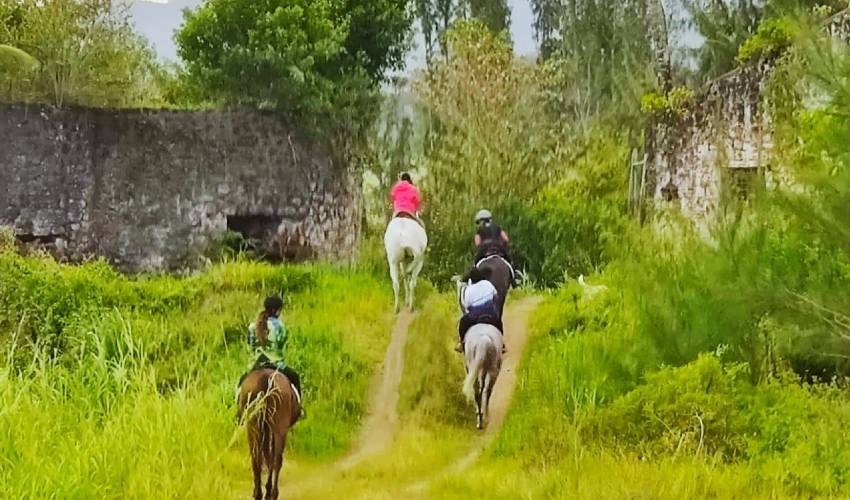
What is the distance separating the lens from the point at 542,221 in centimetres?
1295

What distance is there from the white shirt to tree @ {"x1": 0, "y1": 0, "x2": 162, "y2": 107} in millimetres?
7344

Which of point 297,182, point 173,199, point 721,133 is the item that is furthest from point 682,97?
point 173,199

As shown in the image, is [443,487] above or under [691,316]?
under

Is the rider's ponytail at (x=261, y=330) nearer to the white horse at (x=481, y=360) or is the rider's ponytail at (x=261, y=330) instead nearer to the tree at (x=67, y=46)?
the white horse at (x=481, y=360)

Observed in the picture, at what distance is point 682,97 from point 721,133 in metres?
1.76

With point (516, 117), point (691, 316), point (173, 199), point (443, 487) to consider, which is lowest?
point (443, 487)

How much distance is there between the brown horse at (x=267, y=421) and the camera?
18.2 ft

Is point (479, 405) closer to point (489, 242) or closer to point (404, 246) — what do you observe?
point (489, 242)

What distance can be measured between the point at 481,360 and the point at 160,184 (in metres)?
6.49

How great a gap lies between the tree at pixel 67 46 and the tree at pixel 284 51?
1282 millimetres

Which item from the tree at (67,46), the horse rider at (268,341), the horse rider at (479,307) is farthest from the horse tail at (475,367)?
the tree at (67,46)

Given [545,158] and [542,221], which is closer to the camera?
[542,221]

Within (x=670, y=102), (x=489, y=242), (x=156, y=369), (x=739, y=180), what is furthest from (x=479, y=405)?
(x=670, y=102)

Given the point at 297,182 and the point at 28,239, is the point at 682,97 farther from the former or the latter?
the point at 28,239
